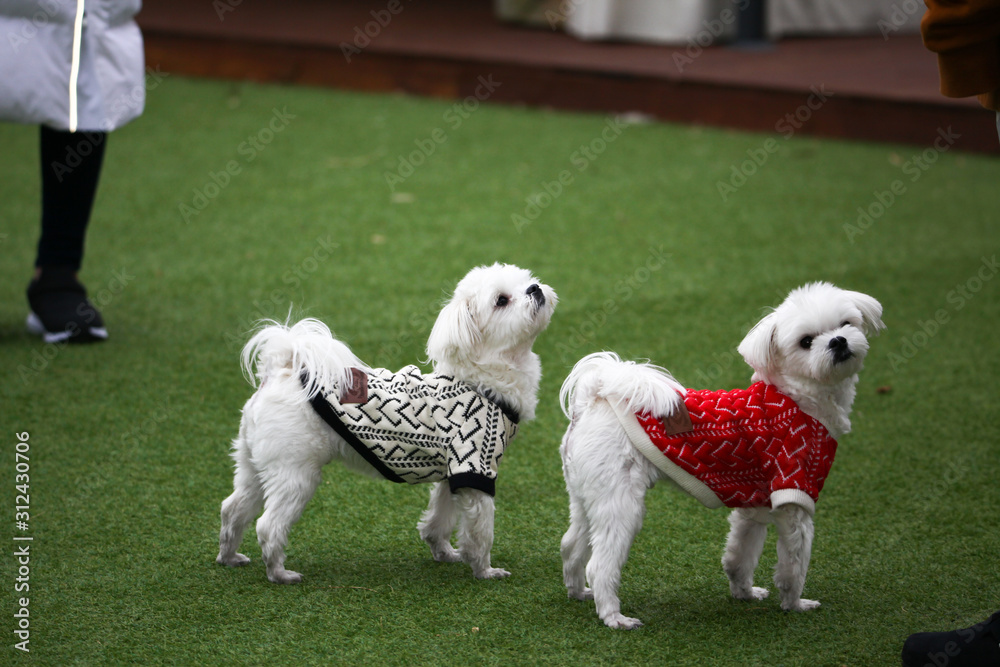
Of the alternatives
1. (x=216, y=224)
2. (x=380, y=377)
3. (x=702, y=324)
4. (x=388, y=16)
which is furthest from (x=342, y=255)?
(x=388, y=16)

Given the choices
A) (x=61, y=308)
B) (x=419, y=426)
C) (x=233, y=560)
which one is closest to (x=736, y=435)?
(x=419, y=426)

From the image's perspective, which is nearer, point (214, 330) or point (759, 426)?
point (759, 426)

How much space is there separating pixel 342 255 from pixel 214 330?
93cm

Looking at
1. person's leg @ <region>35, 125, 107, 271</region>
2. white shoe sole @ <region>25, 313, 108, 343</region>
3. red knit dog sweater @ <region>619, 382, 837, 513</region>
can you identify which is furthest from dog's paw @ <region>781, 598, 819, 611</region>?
person's leg @ <region>35, 125, 107, 271</region>

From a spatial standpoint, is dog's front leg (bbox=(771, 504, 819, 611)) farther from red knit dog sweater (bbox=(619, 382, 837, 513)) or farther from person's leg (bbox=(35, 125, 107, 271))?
person's leg (bbox=(35, 125, 107, 271))

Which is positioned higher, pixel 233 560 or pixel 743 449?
pixel 743 449

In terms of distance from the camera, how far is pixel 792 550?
7.00 feet

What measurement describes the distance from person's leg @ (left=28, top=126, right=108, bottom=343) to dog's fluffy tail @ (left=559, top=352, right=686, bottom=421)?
2.11 m

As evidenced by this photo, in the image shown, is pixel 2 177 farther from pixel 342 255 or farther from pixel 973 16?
pixel 973 16

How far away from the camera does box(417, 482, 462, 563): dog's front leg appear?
94.7 inches

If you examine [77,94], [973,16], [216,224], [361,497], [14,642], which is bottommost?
[14,642]

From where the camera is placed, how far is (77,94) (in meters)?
3.40

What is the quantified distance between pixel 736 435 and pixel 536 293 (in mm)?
535

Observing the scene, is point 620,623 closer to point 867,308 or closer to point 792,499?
point 792,499
